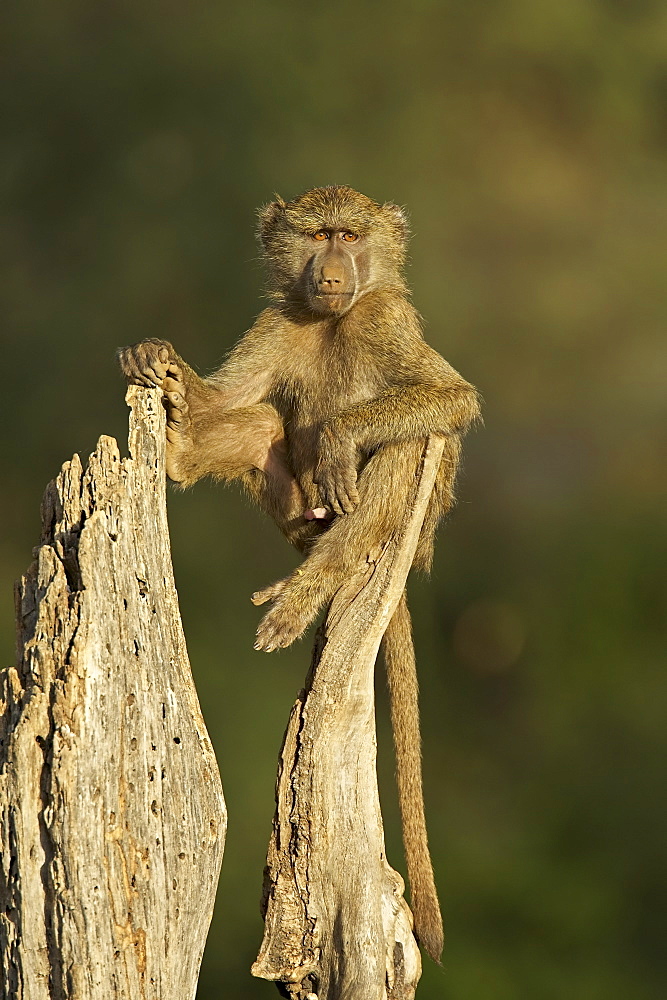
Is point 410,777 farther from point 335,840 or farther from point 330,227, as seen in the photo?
point 330,227

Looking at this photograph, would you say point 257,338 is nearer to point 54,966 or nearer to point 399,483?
point 399,483

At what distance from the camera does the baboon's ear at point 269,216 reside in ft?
12.5

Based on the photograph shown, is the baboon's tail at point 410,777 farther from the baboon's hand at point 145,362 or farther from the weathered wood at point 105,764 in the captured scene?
the baboon's hand at point 145,362

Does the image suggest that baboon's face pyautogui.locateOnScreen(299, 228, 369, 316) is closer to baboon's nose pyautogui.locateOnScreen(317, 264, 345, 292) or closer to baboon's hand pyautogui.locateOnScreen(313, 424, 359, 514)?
baboon's nose pyautogui.locateOnScreen(317, 264, 345, 292)

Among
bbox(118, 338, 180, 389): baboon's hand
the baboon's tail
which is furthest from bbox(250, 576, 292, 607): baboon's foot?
bbox(118, 338, 180, 389): baboon's hand

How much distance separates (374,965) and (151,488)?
1.51 m

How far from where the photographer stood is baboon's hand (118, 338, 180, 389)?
312cm

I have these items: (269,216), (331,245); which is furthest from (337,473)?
(269,216)

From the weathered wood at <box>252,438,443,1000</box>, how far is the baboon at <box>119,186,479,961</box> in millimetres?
143

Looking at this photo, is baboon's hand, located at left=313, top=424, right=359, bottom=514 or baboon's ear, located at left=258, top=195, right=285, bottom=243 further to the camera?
baboon's ear, located at left=258, top=195, right=285, bottom=243

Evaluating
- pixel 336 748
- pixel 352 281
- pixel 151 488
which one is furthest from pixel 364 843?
pixel 352 281

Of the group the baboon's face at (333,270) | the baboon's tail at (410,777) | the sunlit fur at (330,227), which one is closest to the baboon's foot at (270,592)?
the baboon's tail at (410,777)

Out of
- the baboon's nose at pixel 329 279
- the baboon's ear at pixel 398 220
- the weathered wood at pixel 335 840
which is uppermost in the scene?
the baboon's ear at pixel 398 220

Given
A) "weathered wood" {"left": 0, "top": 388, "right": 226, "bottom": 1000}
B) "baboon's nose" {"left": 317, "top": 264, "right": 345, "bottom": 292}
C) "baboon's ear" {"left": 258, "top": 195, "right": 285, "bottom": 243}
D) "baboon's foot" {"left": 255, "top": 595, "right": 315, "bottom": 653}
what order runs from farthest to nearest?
"baboon's ear" {"left": 258, "top": 195, "right": 285, "bottom": 243}
"baboon's nose" {"left": 317, "top": 264, "right": 345, "bottom": 292}
"baboon's foot" {"left": 255, "top": 595, "right": 315, "bottom": 653}
"weathered wood" {"left": 0, "top": 388, "right": 226, "bottom": 1000}
